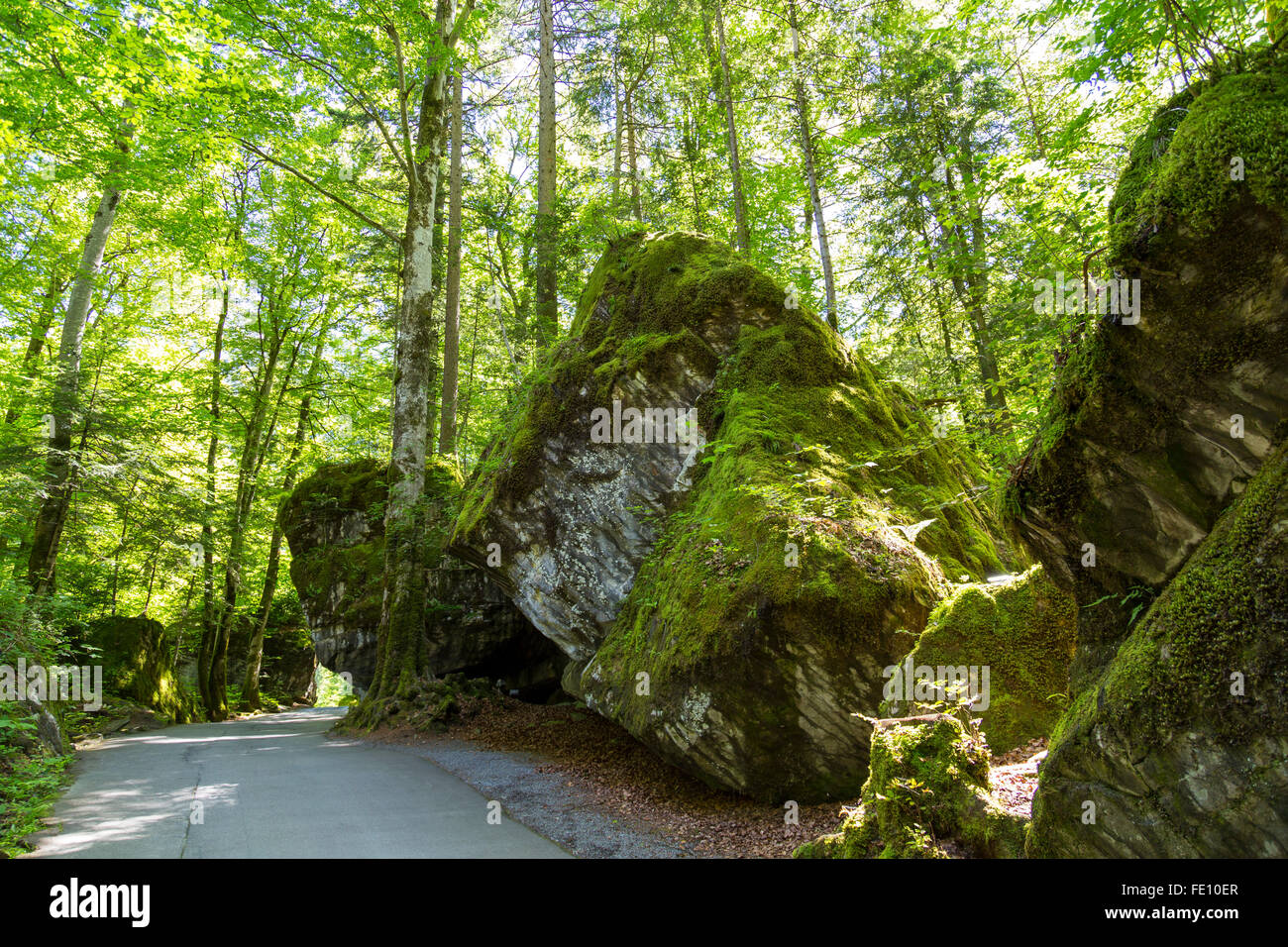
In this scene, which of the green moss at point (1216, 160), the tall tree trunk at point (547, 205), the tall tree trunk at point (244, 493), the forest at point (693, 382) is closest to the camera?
the green moss at point (1216, 160)

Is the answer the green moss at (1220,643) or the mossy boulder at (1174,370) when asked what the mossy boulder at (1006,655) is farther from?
the green moss at (1220,643)

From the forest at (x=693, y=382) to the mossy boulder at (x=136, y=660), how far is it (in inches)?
4.2

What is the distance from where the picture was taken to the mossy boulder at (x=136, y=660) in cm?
1443

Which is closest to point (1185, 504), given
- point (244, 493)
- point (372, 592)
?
point (372, 592)

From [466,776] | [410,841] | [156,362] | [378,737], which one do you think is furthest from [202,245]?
[410,841]

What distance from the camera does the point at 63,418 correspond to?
1126 centimetres

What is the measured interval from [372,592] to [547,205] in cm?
975

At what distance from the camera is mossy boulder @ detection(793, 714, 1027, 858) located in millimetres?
3668

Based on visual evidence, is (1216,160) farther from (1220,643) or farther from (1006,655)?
(1006,655)

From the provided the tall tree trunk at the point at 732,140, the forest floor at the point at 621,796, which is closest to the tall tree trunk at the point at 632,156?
the tall tree trunk at the point at 732,140

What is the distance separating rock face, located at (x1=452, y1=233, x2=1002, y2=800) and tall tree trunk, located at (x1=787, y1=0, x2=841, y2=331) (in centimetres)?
392

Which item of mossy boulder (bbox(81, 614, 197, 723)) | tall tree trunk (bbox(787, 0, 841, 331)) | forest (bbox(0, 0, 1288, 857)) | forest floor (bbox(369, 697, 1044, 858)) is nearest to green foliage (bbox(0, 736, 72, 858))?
forest (bbox(0, 0, 1288, 857))

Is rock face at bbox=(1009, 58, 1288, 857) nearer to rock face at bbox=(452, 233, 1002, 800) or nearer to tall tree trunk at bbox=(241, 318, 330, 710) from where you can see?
rock face at bbox=(452, 233, 1002, 800)

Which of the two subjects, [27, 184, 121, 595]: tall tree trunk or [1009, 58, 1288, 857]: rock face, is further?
[27, 184, 121, 595]: tall tree trunk
